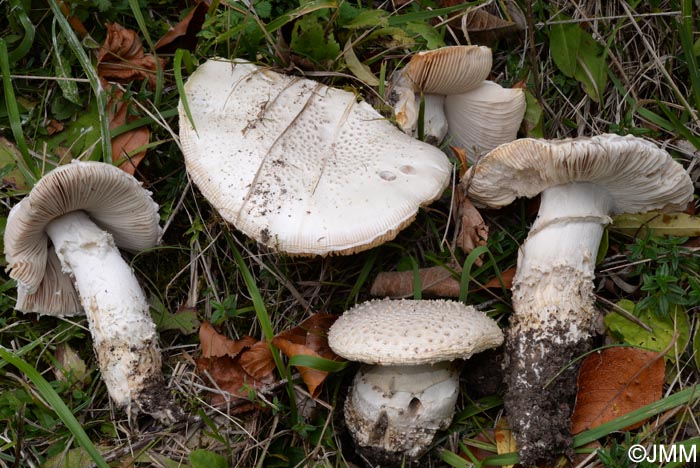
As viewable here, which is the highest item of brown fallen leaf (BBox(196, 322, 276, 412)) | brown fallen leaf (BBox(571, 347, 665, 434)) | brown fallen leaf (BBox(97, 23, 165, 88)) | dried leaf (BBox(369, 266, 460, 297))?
brown fallen leaf (BBox(97, 23, 165, 88))

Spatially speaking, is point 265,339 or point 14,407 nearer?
point 14,407

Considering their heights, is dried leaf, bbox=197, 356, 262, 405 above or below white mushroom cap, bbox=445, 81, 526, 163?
below

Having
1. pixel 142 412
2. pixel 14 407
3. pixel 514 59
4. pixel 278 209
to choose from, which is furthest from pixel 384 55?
pixel 14 407

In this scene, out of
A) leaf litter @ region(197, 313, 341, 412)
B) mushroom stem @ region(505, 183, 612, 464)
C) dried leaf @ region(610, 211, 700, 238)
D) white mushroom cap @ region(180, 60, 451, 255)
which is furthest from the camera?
dried leaf @ region(610, 211, 700, 238)

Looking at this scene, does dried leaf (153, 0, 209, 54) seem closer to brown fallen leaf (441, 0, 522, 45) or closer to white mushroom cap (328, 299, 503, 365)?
brown fallen leaf (441, 0, 522, 45)

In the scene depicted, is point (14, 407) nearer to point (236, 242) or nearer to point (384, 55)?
point (236, 242)

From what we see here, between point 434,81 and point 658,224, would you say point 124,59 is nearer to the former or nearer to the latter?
point 434,81

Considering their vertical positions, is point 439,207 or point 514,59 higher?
point 514,59

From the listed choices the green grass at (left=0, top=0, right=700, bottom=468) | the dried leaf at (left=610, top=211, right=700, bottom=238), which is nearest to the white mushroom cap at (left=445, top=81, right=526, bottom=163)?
the green grass at (left=0, top=0, right=700, bottom=468)
